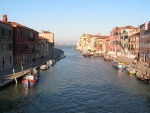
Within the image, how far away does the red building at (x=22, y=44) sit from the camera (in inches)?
1901

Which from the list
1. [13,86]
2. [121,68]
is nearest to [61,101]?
[13,86]

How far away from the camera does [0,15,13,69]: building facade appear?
40500mm

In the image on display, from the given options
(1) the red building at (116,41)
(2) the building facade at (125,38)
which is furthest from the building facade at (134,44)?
(1) the red building at (116,41)

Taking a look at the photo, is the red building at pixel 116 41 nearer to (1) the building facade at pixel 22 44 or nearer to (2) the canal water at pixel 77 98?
(1) the building facade at pixel 22 44

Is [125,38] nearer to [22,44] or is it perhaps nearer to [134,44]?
[134,44]

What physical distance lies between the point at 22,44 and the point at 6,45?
1006 cm

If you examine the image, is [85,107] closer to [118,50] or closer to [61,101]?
[61,101]

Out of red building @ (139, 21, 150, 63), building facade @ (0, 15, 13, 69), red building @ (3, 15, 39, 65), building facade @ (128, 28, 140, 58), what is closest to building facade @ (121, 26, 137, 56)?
building facade @ (128, 28, 140, 58)

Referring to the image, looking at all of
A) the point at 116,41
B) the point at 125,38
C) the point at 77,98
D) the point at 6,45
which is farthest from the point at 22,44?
the point at 116,41

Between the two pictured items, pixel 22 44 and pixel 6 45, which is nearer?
pixel 6 45

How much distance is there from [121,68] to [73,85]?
72.5ft

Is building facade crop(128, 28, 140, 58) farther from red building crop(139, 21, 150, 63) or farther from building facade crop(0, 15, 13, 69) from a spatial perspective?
building facade crop(0, 15, 13, 69)

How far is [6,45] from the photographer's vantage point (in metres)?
43.0

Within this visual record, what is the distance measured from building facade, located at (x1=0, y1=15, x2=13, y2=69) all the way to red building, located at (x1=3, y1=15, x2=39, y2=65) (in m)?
2.43
